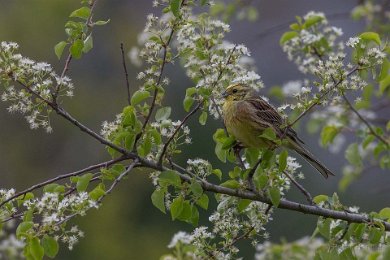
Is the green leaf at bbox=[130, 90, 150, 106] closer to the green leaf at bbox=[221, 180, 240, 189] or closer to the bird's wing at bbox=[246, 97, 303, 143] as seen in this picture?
the green leaf at bbox=[221, 180, 240, 189]

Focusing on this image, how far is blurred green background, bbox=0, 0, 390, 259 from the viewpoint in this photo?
40.5 ft

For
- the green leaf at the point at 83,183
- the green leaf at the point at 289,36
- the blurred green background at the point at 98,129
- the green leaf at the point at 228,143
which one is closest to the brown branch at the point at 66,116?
the green leaf at the point at 83,183

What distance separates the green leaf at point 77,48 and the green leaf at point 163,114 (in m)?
0.34

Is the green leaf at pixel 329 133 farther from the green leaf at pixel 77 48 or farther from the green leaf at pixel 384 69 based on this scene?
the green leaf at pixel 77 48

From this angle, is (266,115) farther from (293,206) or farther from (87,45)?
(87,45)

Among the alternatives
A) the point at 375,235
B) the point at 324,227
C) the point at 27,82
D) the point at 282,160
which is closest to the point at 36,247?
the point at 27,82

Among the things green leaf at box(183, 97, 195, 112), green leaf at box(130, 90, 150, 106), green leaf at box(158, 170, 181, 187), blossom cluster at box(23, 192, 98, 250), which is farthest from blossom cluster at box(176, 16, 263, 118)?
blossom cluster at box(23, 192, 98, 250)

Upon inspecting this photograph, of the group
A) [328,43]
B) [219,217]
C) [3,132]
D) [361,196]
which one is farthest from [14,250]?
[3,132]

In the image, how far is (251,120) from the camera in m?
3.88

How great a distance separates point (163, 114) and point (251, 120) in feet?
2.45

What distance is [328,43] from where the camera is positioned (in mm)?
3523

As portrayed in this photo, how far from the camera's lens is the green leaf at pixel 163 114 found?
3.20 m

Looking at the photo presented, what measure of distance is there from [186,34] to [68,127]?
1145 cm

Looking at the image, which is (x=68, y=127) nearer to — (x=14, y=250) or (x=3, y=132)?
(x=3, y=132)
